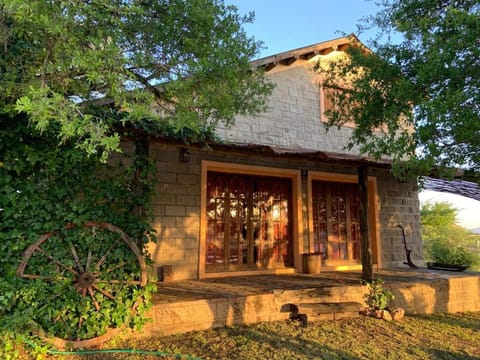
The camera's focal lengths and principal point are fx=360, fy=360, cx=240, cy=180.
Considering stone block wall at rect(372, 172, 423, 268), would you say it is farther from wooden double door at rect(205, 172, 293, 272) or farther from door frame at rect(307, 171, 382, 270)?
wooden double door at rect(205, 172, 293, 272)

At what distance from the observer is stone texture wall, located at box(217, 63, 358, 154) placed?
24.7 feet

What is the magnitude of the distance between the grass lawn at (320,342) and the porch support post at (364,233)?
77 cm

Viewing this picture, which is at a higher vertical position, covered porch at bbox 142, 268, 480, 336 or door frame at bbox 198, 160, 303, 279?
door frame at bbox 198, 160, 303, 279

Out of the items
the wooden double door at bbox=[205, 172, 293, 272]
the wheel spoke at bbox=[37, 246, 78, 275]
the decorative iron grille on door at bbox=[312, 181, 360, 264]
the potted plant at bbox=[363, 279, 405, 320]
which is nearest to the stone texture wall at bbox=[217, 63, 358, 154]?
the wooden double door at bbox=[205, 172, 293, 272]

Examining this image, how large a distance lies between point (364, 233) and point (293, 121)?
3.12 meters

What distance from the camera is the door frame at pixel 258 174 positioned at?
647 cm

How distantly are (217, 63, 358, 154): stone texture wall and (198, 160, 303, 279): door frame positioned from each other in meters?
0.62

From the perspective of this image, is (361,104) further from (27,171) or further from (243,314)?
(27,171)

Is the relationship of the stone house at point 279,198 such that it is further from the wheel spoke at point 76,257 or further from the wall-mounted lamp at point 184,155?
the wheel spoke at point 76,257

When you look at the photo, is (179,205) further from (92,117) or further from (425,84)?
(425,84)

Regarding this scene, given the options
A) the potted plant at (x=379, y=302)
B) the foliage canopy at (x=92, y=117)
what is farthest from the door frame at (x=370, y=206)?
the foliage canopy at (x=92, y=117)

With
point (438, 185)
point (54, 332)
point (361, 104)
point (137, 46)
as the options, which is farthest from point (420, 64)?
point (438, 185)

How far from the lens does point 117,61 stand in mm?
2564

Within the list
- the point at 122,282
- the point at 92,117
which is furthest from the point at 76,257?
the point at 92,117
